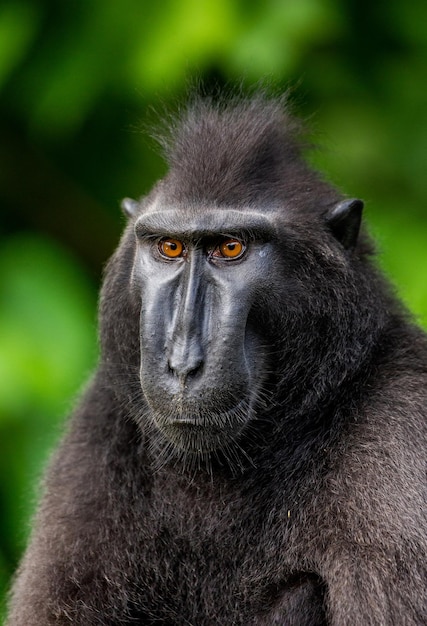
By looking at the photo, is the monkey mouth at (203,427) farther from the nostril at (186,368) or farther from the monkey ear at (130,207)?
the monkey ear at (130,207)

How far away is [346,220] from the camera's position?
16.4 ft

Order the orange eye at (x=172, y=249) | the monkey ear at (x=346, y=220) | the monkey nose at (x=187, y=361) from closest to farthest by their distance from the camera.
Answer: the monkey nose at (x=187, y=361), the orange eye at (x=172, y=249), the monkey ear at (x=346, y=220)

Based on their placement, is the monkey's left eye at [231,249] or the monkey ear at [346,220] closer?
the monkey's left eye at [231,249]

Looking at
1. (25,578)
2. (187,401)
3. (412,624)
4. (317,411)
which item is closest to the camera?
(412,624)

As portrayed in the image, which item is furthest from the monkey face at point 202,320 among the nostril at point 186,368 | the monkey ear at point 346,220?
the monkey ear at point 346,220

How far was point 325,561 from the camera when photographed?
455cm

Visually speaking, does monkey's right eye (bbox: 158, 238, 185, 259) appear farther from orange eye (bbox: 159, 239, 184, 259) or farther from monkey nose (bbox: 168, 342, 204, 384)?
monkey nose (bbox: 168, 342, 204, 384)

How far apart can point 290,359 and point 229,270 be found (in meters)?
0.46

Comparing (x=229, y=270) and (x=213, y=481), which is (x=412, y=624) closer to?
(x=213, y=481)

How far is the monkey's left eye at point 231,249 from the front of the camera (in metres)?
4.79

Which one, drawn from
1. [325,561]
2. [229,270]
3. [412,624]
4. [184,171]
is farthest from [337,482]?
[184,171]

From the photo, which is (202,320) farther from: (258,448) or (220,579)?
(220,579)

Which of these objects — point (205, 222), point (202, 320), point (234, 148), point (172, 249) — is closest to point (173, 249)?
point (172, 249)

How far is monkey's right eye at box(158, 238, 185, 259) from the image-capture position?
4.86m
